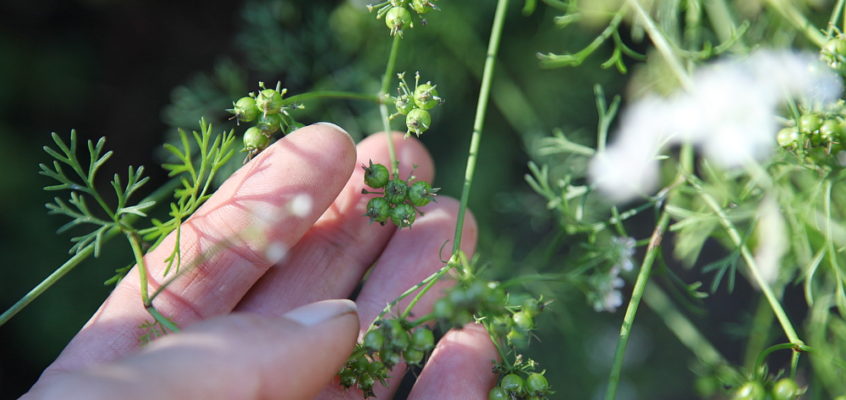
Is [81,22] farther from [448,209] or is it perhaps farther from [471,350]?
[471,350]

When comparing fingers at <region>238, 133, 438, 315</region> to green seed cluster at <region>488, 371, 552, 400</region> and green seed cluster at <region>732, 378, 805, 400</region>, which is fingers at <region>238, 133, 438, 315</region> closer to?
green seed cluster at <region>488, 371, 552, 400</region>

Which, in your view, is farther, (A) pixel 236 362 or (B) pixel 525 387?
(B) pixel 525 387

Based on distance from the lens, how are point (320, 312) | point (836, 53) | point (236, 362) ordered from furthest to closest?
1. point (836, 53)
2. point (320, 312)
3. point (236, 362)

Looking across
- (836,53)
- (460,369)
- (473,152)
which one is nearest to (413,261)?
(460,369)

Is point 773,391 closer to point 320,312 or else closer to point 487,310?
point 487,310

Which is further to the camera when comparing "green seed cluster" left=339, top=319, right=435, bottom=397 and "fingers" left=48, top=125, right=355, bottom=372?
"fingers" left=48, top=125, right=355, bottom=372

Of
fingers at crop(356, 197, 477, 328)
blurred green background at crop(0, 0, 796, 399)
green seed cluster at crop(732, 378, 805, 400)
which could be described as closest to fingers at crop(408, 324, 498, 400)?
fingers at crop(356, 197, 477, 328)

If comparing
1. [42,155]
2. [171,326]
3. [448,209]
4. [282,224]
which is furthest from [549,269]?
[42,155]
